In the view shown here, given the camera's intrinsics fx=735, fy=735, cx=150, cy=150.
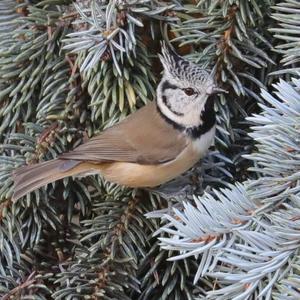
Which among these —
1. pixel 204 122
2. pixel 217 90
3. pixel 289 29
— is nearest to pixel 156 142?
pixel 204 122

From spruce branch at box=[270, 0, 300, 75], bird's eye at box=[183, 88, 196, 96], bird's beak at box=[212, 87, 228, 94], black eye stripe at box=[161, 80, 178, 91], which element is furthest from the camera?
bird's eye at box=[183, 88, 196, 96]

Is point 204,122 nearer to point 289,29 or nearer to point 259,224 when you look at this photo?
→ point 289,29

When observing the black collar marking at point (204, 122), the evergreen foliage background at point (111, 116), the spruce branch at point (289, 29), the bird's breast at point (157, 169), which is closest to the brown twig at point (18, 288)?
the evergreen foliage background at point (111, 116)

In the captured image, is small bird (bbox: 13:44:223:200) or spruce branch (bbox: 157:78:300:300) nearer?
spruce branch (bbox: 157:78:300:300)

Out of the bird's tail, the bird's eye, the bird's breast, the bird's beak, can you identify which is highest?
the bird's beak

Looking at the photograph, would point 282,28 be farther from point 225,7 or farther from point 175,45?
point 175,45

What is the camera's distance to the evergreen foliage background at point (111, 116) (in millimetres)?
1224

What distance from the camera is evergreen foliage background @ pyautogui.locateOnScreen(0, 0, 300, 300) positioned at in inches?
48.2

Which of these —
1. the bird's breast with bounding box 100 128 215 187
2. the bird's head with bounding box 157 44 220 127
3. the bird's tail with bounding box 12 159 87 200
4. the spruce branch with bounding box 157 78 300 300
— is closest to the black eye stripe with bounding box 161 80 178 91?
the bird's head with bounding box 157 44 220 127

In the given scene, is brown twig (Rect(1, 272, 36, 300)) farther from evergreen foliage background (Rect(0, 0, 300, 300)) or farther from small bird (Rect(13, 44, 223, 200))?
small bird (Rect(13, 44, 223, 200))

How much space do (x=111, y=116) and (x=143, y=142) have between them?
24cm

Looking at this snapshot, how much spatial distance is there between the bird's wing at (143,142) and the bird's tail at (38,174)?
7cm

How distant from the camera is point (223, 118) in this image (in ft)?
4.25

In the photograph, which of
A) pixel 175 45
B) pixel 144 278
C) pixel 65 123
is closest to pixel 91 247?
pixel 144 278
